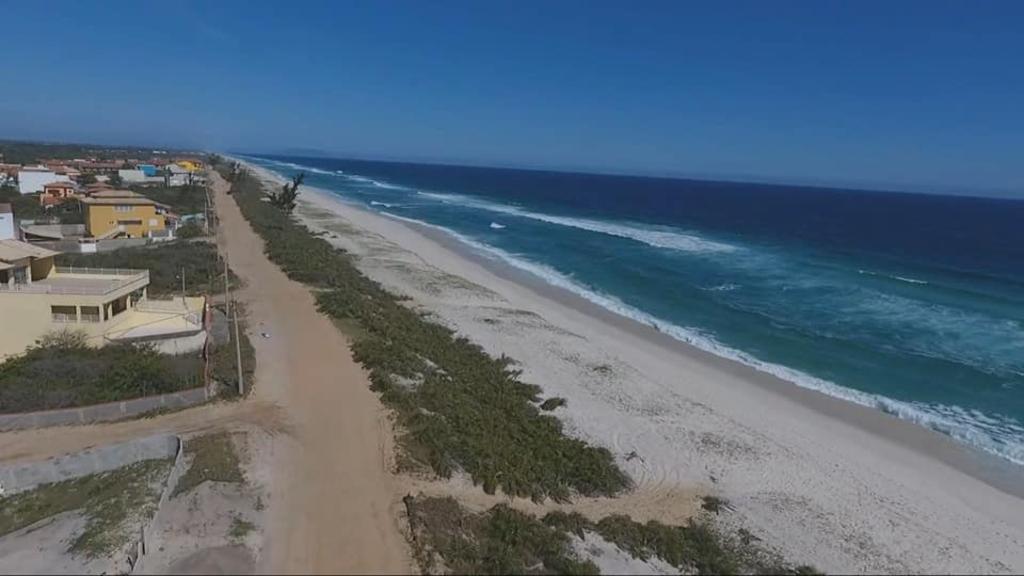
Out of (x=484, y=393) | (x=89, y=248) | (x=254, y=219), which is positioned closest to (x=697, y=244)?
(x=254, y=219)

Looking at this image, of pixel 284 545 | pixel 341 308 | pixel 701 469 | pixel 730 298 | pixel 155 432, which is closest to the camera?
pixel 284 545

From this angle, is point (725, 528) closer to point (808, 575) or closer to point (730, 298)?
point (808, 575)

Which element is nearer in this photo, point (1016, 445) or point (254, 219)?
point (1016, 445)

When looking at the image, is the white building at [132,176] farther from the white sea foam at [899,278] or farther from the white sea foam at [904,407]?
the white sea foam at [899,278]

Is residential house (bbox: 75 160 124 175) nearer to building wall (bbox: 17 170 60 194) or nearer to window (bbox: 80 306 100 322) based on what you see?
building wall (bbox: 17 170 60 194)

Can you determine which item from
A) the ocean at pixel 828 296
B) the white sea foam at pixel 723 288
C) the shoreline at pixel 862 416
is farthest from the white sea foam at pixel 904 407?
the white sea foam at pixel 723 288

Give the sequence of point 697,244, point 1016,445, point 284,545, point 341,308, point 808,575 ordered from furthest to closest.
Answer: point 697,244 → point 341,308 → point 1016,445 → point 808,575 → point 284,545
